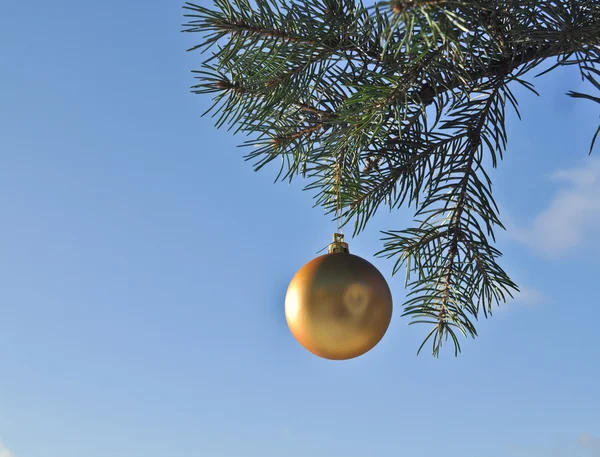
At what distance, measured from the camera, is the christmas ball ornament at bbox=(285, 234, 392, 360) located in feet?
3.38

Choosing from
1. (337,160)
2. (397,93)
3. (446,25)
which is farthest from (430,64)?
(337,160)

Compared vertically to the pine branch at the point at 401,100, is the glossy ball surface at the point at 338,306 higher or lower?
lower

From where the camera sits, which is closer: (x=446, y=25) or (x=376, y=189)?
(x=446, y=25)

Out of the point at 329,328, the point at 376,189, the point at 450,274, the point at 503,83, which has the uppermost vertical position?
the point at 503,83

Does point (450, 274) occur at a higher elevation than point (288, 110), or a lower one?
lower

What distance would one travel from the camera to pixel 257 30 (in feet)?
3.19

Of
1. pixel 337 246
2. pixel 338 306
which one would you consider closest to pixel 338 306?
pixel 338 306

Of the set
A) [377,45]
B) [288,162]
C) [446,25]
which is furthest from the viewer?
[288,162]

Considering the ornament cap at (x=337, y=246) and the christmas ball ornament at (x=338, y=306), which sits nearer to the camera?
the christmas ball ornament at (x=338, y=306)

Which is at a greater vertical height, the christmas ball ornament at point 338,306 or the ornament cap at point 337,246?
the ornament cap at point 337,246

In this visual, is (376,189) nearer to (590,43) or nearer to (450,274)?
(450,274)

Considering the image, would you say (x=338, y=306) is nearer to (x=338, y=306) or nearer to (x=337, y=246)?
(x=338, y=306)

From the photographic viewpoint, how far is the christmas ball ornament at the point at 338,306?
1.03m

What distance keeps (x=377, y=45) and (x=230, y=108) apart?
0.28 m
